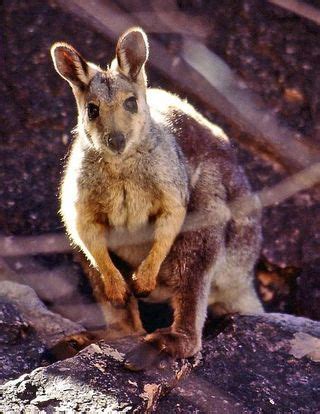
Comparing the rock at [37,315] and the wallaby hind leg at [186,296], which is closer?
the wallaby hind leg at [186,296]

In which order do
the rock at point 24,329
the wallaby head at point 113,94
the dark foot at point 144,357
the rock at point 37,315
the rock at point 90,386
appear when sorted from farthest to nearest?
the rock at point 37,315 → the rock at point 24,329 → the wallaby head at point 113,94 → the dark foot at point 144,357 → the rock at point 90,386

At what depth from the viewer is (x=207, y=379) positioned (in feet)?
12.8

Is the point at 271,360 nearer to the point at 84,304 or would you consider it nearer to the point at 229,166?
the point at 229,166

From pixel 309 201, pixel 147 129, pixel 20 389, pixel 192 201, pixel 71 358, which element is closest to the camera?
pixel 20 389

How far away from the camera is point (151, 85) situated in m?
5.65

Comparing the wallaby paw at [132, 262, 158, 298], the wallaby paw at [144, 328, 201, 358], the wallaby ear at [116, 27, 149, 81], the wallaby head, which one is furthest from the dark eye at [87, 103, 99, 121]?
the wallaby paw at [144, 328, 201, 358]

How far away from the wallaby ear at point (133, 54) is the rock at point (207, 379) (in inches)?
51.4

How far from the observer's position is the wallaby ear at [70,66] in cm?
408

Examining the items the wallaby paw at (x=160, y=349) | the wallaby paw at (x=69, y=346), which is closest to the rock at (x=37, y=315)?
the wallaby paw at (x=69, y=346)

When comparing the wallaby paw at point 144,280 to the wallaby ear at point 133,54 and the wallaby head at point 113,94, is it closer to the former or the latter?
the wallaby head at point 113,94

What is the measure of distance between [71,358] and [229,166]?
146 centimetres

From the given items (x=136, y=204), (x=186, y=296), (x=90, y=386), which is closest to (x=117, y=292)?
(x=186, y=296)

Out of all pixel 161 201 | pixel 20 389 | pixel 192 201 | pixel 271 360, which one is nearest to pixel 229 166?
pixel 192 201

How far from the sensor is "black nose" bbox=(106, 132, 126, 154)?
151 inches
